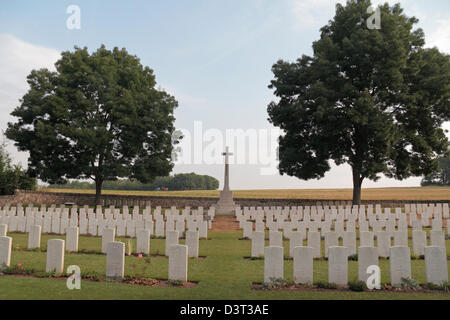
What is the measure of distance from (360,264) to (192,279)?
3.42m

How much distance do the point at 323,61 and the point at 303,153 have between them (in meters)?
6.70

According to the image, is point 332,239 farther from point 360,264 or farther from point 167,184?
point 167,184

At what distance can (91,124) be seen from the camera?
89.9 ft

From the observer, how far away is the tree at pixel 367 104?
2414 centimetres

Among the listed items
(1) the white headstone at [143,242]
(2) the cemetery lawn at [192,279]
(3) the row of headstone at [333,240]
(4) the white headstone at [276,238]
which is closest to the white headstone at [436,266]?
(2) the cemetery lawn at [192,279]

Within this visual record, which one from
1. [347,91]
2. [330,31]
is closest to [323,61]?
[347,91]

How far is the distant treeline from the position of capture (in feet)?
279

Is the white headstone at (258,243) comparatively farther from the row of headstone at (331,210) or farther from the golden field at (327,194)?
the golden field at (327,194)

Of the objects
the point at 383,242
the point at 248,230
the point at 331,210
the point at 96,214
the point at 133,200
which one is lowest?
the point at 248,230

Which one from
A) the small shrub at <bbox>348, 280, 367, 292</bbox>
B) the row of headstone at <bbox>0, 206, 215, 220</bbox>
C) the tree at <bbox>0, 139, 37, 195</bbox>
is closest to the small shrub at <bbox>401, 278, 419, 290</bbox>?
the small shrub at <bbox>348, 280, 367, 292</bbox>

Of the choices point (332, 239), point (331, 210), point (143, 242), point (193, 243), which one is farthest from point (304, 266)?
point (331, 210)

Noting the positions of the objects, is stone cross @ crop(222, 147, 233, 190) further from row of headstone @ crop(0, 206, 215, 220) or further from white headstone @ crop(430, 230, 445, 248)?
white headstone @ crop(430, 230, 445, 248)

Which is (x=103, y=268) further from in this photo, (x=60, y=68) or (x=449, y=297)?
(x=60, y=68)

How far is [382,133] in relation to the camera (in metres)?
23.1
